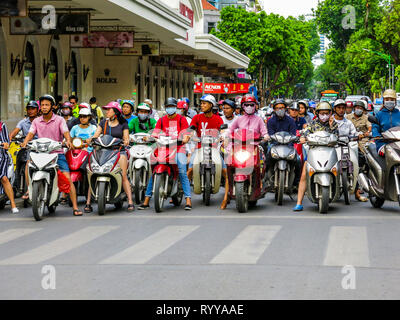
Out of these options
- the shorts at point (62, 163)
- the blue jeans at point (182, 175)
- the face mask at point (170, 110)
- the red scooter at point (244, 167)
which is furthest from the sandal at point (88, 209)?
the red scooter at point (244, 167)

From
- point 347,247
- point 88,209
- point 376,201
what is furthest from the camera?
point 376,201

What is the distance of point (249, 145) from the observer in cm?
1267

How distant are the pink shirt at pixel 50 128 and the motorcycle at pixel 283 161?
3.53m

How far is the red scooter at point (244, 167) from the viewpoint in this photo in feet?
40.9

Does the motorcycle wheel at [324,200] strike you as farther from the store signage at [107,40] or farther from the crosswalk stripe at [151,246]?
the store signage at [107,40]

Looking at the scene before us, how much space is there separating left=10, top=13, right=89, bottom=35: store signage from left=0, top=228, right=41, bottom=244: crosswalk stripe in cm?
1073

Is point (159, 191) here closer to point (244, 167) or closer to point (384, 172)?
point (244, 167)

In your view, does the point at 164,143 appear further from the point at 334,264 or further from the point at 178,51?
the point at 178,51

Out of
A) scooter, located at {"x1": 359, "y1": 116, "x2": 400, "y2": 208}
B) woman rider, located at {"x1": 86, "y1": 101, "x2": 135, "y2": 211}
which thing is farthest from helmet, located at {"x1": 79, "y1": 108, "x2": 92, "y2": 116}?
scooter, located at {"x1": 359, "y1": 116, "x2": 400, "y2": 208}

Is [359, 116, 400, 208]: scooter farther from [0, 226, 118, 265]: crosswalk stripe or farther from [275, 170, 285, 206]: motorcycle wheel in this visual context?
[0, 226, 118, 265]: crosswalk stripe

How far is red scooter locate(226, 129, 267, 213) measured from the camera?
12461 mm

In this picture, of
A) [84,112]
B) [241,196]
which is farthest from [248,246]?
[84,112]

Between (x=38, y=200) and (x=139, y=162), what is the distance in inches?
97.2

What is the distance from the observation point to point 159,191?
41.4ft
